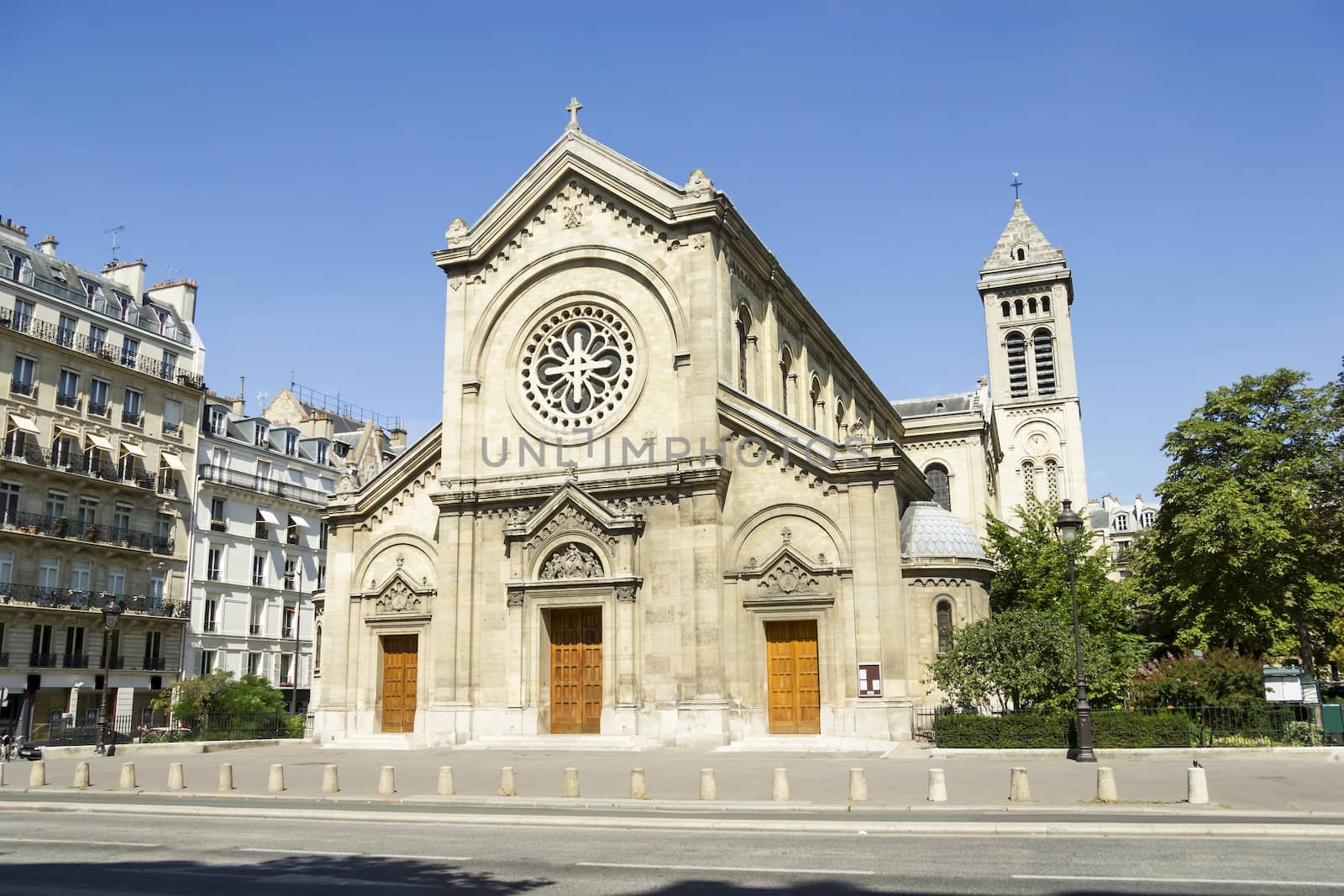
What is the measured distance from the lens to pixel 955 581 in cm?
3234

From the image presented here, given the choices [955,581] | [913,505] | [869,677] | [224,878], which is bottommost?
[224,878]

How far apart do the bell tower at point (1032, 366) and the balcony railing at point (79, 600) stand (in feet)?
180

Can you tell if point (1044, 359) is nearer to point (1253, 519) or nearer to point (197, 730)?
point (1253, 519)

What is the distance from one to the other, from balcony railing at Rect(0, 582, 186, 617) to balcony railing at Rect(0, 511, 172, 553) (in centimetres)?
222

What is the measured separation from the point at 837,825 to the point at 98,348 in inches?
1760

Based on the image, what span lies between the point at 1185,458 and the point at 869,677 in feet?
80.3

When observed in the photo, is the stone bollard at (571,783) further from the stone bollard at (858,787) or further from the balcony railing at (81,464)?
the balcony railing at (81,464)

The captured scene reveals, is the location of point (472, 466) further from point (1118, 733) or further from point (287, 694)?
point (287, 694)

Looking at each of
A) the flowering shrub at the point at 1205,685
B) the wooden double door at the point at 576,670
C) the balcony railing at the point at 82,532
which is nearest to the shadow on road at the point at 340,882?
the flowering shrub at the point at 1205,685

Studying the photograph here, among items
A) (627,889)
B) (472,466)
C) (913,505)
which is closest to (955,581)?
(913,505)

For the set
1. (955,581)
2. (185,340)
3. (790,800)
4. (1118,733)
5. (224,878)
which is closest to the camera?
(224,878)

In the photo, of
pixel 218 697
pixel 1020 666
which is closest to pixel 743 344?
pixel 1020 666

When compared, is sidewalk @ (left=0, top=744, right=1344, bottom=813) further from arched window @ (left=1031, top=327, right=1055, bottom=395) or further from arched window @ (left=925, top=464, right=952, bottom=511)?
arched window @ (left=1031, top=327, right=1055, bottom=395)

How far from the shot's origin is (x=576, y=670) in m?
33.1
